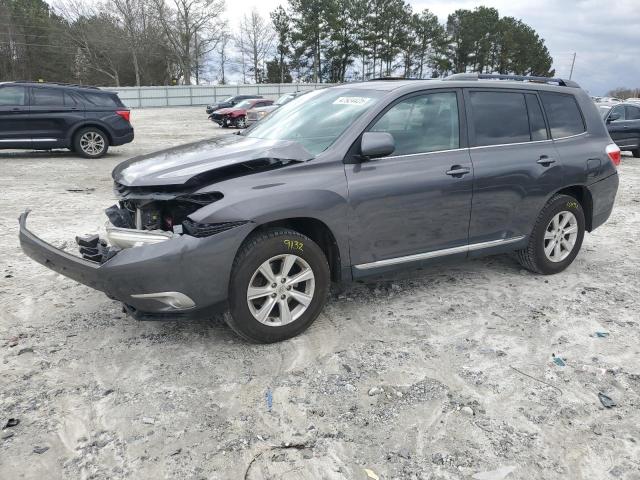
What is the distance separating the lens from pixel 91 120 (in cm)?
1258

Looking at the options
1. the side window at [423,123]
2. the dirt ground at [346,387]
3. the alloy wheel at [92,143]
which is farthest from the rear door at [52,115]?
the side window at [423,123]

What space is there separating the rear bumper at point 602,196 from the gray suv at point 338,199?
52 mm

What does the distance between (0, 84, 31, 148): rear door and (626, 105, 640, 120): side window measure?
15.3 metres

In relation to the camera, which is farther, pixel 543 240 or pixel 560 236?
pixel 560 236

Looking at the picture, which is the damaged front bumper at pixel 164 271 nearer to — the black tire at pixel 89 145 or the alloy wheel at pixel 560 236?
the alloy wheel at pixel 560 236

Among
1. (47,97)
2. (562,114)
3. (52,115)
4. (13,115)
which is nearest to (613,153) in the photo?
(562,114)

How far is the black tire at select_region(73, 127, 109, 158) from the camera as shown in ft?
41.3

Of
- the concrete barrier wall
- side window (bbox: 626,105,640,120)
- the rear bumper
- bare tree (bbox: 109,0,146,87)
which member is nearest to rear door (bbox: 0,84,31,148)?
the rear bumper

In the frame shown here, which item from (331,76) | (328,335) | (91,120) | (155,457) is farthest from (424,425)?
(331,76)

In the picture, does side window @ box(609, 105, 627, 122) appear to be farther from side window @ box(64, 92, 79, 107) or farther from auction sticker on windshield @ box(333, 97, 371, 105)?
side window @ box(64, 92, 79, 107)

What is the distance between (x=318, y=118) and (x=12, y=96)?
34.2 ft

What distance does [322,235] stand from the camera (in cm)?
379

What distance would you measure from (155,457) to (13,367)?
4.54 feet

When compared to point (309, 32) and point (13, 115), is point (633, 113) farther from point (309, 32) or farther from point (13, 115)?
point (309, 32)
